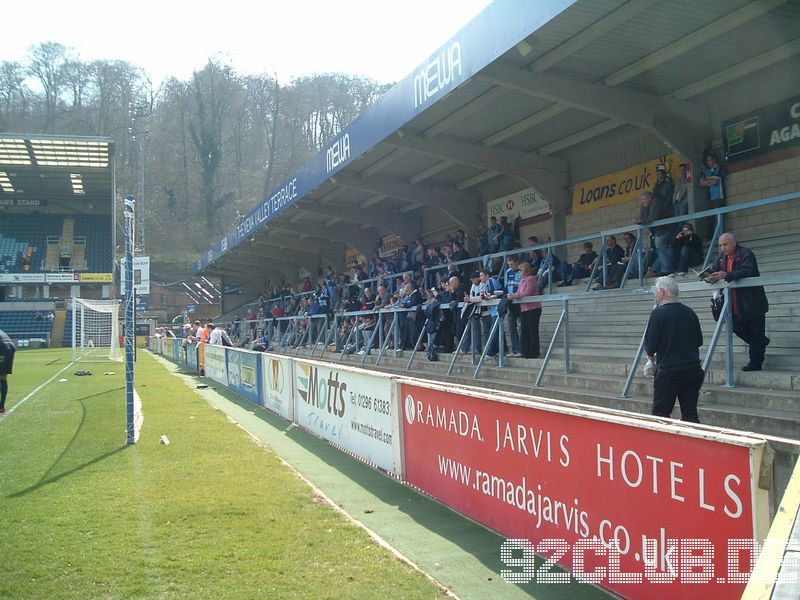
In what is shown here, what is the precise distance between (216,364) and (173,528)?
1526 cm

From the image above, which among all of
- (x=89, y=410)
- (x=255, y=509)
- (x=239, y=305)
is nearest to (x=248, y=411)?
(x=89, y=410)

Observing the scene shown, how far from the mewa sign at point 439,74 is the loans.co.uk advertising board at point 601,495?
18.0 feet

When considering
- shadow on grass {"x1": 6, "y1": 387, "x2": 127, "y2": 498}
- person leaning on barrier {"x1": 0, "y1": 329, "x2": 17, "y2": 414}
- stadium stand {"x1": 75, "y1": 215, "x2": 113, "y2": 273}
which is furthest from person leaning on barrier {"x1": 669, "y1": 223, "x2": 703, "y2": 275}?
stadium stand {"x1": 75, "y1": 215, "x2": 113, "y2": 273}

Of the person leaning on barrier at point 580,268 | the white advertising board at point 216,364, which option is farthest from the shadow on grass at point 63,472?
the white advertising board at point 216,364

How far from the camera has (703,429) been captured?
3514 millimetres

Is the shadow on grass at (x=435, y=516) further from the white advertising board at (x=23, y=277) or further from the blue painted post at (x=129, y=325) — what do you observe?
the white advertising board at (x=23, y=277)

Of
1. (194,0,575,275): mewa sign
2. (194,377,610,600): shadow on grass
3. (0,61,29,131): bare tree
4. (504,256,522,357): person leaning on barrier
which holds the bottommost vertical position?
(194,377,610,600): shadow on grass

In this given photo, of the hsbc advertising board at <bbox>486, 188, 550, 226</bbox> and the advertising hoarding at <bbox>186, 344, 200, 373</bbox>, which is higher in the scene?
the hsbc advertising board at <bbox>486, 188, 550, 226</bbox>

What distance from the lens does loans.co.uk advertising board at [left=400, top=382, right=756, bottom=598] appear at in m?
3.24

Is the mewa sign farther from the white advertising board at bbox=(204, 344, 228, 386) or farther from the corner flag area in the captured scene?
the corner flag area

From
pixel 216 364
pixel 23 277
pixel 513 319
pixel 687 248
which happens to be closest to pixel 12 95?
pixel 23 277

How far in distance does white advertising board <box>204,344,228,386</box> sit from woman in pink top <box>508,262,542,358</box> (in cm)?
1021

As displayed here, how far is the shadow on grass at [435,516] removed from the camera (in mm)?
4203

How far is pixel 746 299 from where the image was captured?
22.4ft
